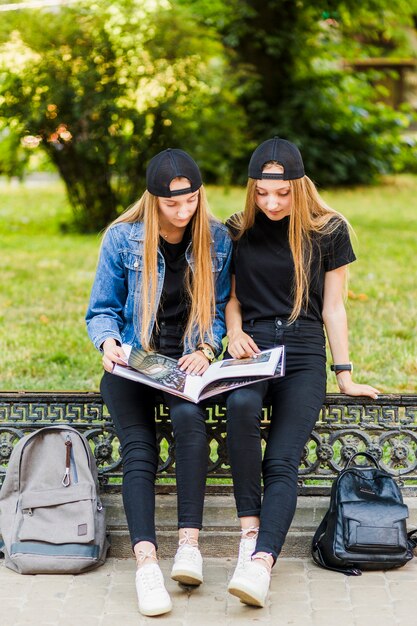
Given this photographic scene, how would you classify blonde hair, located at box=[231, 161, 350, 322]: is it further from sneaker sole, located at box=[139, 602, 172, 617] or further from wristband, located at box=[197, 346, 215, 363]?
sneaker sole, located at box=[139, 602, 172, 617]

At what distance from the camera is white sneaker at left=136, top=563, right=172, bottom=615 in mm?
3809

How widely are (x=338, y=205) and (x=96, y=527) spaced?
35.4 ft

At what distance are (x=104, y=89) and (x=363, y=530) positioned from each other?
306 inches

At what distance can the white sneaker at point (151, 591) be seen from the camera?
3809mm

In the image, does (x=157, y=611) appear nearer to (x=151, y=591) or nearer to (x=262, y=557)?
Answer: (x=151, y=591)

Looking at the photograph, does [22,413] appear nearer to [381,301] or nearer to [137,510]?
[137,510]

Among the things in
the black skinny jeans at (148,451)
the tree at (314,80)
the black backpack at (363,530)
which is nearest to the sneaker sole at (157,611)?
the black skinny jeans at (148,451)

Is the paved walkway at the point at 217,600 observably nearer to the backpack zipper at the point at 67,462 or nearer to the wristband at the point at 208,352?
the backpack zipper at the point at 67,462

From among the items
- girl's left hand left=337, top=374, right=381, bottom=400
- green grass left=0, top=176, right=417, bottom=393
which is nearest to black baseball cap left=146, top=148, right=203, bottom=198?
girl's left hand left=337, top=374, right=381, bottom=400

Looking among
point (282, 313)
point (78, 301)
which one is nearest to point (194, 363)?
point (282, 313)

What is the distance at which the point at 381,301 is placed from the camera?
7738 millimetres

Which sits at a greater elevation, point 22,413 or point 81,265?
point 22,413

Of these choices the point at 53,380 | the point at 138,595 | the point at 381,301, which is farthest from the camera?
the point at 381,301

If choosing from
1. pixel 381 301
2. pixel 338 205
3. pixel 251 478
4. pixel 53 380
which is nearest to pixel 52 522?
pixel 251 478
